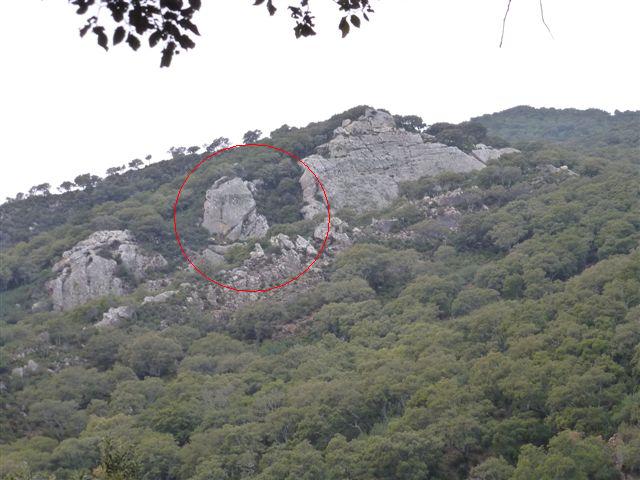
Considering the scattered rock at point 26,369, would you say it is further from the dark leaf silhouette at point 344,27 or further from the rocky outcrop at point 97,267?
the dark leaf silhouette at point 344,27

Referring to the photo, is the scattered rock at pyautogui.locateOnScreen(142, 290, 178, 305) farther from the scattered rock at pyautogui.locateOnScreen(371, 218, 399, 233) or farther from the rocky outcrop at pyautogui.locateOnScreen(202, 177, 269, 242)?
the scattered rock at pyautogui.locateOnScreen(371, 218, 399, 233)

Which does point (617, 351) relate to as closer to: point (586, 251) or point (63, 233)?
point (586, 251)

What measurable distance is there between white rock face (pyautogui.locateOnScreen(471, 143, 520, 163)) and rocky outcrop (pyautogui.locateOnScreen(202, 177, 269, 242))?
14680mm

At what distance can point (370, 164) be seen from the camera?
53.5 meters

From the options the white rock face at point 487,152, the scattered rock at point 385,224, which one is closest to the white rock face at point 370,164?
the white rock face at point 487,152

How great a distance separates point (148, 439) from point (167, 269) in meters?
19.1

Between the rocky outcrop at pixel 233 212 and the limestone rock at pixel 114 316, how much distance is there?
34.7ft

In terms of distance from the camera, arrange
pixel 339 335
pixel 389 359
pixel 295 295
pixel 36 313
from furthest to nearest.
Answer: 1. pixel 36 313
2. pixel 295 295
3. pixel 339 335
4. pixel 389 359

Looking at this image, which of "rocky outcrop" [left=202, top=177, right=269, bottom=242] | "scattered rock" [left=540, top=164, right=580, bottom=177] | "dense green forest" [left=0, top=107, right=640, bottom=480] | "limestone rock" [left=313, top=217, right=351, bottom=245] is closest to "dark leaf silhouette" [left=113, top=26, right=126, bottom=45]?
"dense green forest" [left=0, top=107, right=640, bottom=480]

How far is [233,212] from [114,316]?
13.5 metres

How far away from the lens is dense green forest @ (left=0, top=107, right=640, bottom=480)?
2316cm

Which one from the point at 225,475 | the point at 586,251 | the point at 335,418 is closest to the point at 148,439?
the point at 225,475

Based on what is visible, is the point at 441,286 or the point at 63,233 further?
the point at 63,233

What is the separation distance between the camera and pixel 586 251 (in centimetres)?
3653
